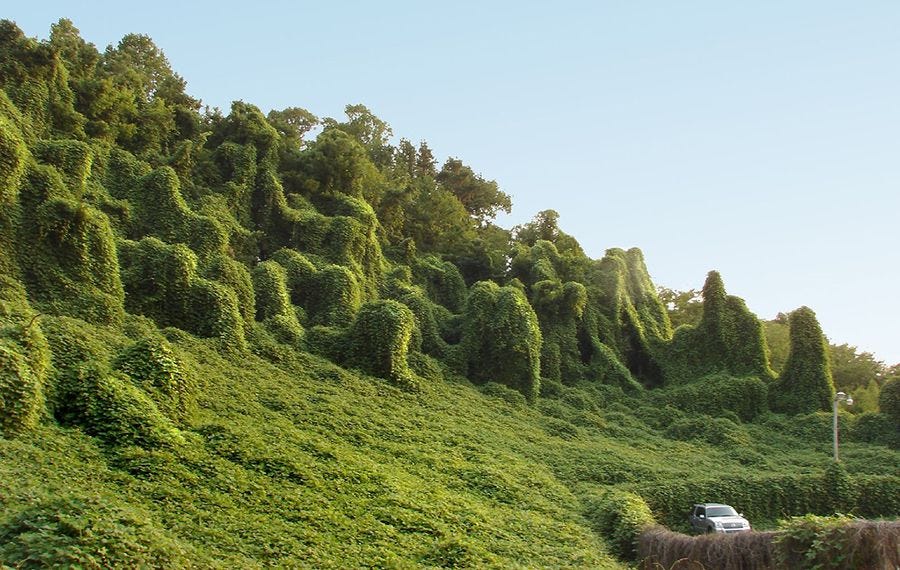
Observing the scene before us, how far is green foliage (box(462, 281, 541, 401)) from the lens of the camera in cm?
2233

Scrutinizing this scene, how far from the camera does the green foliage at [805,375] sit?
81.1ft

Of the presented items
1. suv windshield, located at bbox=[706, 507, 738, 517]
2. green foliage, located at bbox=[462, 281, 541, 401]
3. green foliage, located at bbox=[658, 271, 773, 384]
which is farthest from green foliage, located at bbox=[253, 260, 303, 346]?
green foliage, located at bbox=[658, 271, 773, 384]

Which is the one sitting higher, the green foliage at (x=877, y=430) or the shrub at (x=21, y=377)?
the green foliage at (x=877, y=430)

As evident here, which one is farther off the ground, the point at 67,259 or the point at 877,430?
the point at 67,259

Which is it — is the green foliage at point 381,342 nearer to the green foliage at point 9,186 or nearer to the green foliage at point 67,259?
the green foliage at point 67,259

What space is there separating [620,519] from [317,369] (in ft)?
26.1

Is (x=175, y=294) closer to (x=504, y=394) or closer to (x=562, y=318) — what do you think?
(x=504, y=394)

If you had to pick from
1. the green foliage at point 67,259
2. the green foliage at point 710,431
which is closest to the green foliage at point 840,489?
the green foliage at point 710,431

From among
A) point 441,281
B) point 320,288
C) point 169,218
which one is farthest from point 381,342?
point 441,281

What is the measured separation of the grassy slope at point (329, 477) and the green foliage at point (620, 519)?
1.27 ft

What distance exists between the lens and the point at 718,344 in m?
27.2

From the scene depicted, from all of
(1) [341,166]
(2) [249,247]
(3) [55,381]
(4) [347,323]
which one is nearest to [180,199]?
(2) [249,247]

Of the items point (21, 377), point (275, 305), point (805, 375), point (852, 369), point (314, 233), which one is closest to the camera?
point (21, 377)

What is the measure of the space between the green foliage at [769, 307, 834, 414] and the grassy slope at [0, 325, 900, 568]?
153 inches
